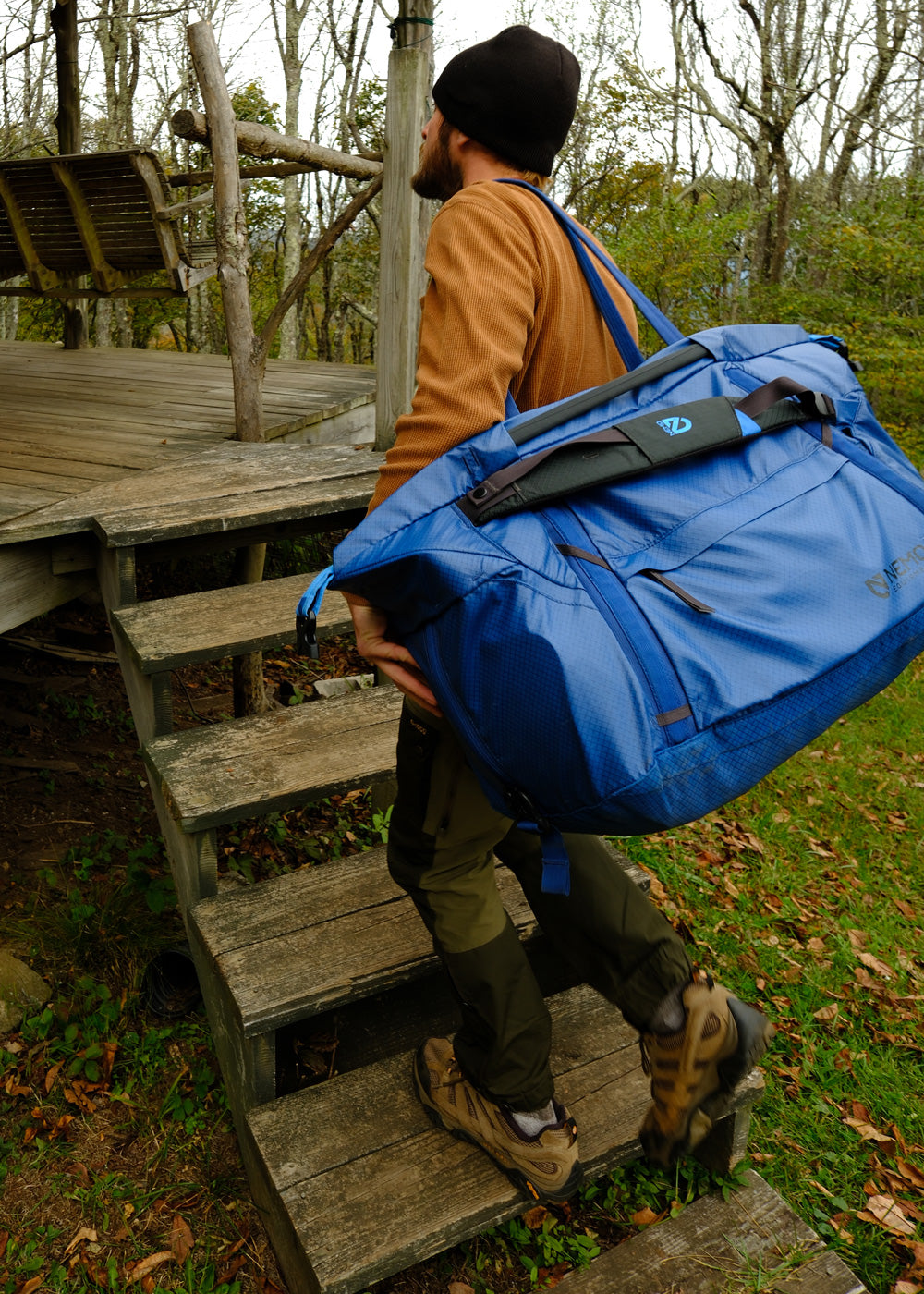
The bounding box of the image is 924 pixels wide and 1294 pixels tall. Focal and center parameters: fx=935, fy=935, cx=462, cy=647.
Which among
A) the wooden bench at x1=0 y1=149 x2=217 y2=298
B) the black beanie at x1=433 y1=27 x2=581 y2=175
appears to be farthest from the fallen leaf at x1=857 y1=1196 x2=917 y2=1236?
the wooden bench at x1=0 y1=149 x2=217 y2=298

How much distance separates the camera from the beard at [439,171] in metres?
1.57

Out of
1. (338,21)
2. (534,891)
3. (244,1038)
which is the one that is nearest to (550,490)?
(534,891)

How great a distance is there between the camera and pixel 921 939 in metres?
3.37

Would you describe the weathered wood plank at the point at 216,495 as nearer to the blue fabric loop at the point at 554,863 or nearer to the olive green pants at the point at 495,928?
the olive green pants at the point at 495,928

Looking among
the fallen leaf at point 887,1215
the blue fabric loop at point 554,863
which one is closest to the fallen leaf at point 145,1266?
the blue fabric loop at point 554,863

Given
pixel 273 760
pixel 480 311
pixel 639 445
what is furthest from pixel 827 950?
pixel 480 311

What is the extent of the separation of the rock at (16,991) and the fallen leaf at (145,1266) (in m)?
0.86

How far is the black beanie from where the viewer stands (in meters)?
1.46

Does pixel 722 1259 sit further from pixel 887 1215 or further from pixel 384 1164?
pixel 384 1164

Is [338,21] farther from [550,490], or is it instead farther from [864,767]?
[550,490]

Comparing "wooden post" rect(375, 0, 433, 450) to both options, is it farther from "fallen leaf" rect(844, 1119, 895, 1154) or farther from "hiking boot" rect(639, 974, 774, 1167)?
"fallen leaf" rect(844, 1119, 895, 1154)

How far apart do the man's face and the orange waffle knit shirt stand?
0.70ft

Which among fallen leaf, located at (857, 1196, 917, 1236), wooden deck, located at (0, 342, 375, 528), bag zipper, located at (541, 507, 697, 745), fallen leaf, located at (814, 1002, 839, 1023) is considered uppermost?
bag zipper, located at (541, 507, 697, 745)

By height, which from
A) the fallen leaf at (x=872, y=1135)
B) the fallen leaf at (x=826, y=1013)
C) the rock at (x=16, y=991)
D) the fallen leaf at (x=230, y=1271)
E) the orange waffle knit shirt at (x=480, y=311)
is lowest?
the fallen leaf at (x=826, y=1013)
